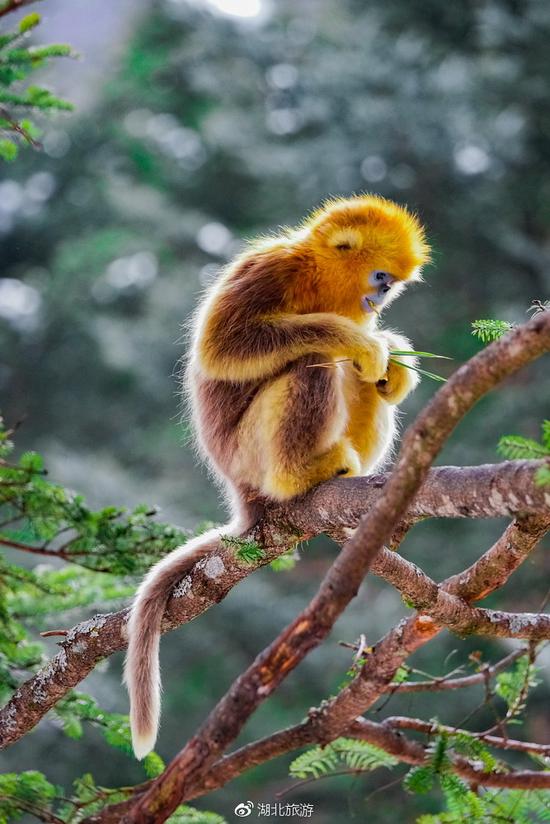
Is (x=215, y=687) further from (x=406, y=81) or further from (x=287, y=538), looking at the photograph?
(x=287, y=538)

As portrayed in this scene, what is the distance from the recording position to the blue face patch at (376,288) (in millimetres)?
3219

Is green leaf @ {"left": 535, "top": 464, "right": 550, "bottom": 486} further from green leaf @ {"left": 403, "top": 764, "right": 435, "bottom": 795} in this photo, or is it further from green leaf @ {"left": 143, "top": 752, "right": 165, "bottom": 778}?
green leaf @ {"left": 143, "top": 752, "right": 165, "bottom": 778}

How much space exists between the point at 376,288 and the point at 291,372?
1.52 ft

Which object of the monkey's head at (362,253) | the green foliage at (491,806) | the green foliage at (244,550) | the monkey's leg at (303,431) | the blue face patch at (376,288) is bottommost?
the green foliage at (491,806)

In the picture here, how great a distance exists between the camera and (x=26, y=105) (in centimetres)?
321

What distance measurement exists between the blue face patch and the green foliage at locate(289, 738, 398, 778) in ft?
4.28

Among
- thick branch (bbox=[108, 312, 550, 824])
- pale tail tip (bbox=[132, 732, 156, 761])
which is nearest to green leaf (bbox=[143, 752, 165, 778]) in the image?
pale tail tip (bbox=[132, 732, 156, 761])

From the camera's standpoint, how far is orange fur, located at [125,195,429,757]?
288 centimetres

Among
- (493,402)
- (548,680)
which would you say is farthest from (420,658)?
(493,402)

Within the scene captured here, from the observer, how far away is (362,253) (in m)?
3.19

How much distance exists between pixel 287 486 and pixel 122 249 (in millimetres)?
9932

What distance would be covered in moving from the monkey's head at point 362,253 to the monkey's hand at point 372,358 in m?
0.27

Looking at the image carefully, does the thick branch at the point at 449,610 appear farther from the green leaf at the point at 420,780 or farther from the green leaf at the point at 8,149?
the green leaf at the point at 8,149

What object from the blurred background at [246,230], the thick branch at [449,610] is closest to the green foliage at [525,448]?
the thick branch at [449,610]
